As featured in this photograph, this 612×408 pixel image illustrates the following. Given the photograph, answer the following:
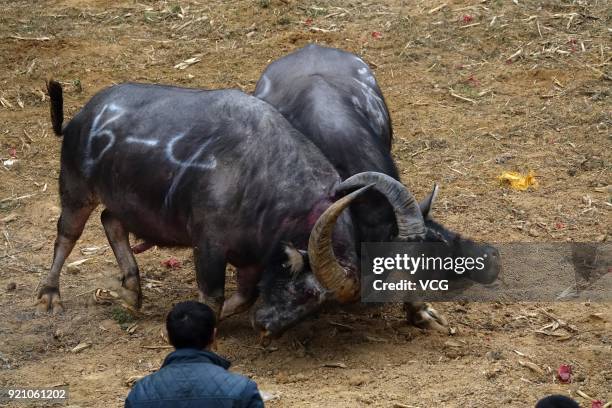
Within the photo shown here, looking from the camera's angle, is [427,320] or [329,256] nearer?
[329,256]

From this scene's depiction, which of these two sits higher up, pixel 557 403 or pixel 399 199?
pixel 557 403

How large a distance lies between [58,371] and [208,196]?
5.05 ft

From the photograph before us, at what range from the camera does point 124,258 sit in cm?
844

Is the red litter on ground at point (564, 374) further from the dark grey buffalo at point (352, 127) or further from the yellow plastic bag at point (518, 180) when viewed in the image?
the yellow plastic bag at point (518, 180)

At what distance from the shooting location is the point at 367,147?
7742mm

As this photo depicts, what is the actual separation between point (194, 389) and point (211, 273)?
2888 millimetres

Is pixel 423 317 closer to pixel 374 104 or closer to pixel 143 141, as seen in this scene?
pixel 374 104

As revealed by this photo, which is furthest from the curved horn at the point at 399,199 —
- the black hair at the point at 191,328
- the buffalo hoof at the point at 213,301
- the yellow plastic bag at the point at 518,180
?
the yellow plastic bag at the point at 518,180

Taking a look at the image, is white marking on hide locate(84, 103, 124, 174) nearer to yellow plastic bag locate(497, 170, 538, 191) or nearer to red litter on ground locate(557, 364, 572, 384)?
red litter on ground locate(557, 364, 572, 384)

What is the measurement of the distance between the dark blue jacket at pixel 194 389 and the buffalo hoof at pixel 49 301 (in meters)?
3.99

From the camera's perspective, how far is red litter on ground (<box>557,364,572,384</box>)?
663 centimetres

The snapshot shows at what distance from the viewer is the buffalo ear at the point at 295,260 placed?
6.96 metres

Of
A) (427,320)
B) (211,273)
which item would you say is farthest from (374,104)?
(211,273)

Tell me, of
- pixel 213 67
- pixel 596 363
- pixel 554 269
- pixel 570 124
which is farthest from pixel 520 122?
pixel 596 363
